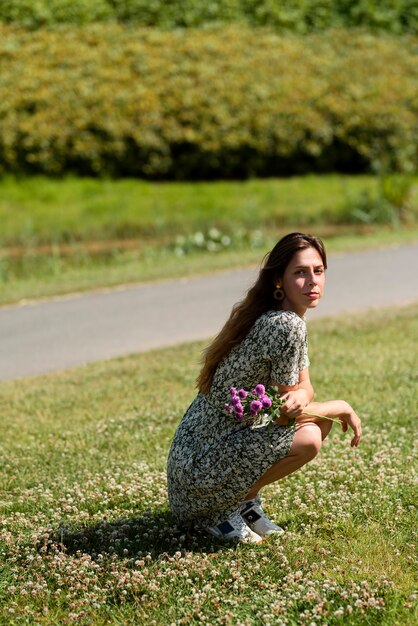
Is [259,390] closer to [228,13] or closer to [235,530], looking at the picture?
[235,530]

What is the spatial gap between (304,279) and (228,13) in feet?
54.1

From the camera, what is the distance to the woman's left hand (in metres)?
4.45

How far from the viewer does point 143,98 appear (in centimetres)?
1747

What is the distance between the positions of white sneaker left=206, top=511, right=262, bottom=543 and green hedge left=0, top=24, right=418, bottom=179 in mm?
12854

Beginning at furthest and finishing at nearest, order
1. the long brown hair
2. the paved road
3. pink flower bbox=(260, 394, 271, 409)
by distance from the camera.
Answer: the paved road → the long brown hair → pink flower bbox=(260, 394, 271, 409)

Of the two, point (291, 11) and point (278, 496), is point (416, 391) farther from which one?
point (291, 11)

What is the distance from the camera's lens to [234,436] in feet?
15.2

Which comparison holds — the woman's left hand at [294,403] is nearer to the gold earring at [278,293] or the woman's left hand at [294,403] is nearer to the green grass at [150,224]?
the gold earring at [278,293]

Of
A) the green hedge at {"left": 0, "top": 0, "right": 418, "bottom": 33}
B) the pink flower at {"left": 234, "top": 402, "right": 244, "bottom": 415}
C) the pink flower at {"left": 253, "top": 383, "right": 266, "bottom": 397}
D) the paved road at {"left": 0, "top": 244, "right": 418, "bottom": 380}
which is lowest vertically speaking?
the paved road at {"left": 0, "top": 244, "right": 418, "bottom": 380}

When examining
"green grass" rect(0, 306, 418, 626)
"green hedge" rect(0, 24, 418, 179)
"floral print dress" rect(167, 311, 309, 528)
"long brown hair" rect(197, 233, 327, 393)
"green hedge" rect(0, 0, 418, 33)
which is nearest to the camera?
"green grass" rect(0, 306, 418, 626)

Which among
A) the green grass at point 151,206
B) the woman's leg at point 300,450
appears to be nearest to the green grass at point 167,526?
the woman's leg at point 300,450

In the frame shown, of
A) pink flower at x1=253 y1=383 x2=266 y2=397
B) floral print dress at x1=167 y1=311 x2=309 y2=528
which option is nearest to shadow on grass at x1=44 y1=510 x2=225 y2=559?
floral print dress at x1=167 y1=311 x2=309 y2=528

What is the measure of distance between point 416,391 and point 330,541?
2.79 meters

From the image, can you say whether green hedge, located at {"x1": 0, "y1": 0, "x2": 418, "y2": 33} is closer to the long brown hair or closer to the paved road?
the paved road
